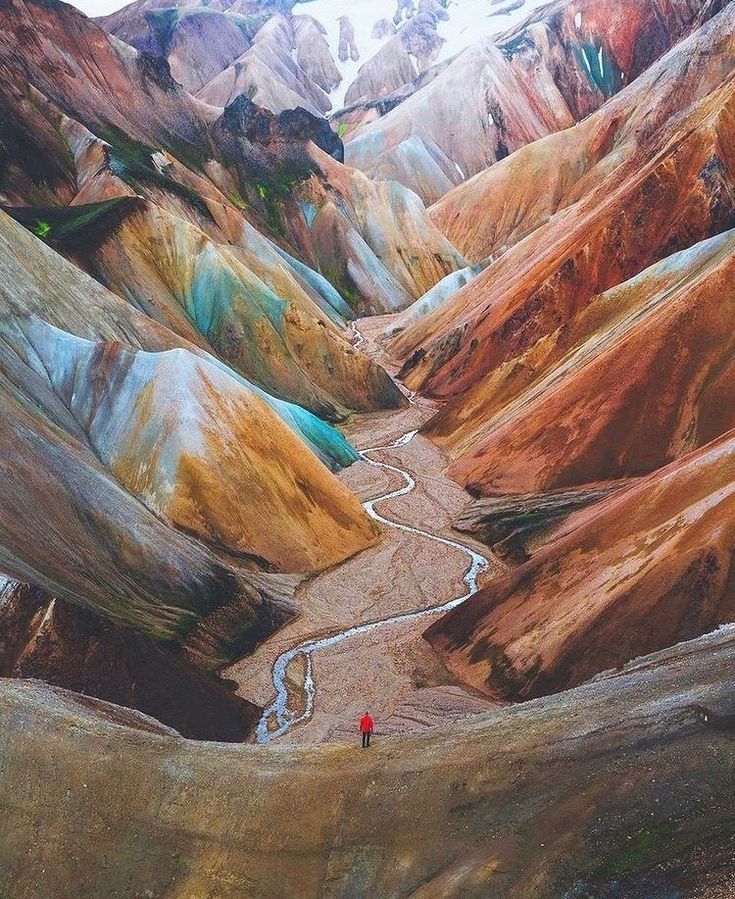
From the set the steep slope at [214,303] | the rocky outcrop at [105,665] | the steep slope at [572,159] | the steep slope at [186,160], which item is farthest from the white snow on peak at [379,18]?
the rocky outcrop at [105,665]

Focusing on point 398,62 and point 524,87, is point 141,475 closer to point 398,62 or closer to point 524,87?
point 524,87

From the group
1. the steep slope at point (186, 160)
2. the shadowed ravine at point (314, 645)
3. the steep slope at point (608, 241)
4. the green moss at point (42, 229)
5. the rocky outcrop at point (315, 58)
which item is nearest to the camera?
the shadowed ravine at point (314, 645)

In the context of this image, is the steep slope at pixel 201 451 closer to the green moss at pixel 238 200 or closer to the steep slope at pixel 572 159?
the green moss at pixel 238 200

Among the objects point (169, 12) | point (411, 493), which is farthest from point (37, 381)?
point (169, 12)

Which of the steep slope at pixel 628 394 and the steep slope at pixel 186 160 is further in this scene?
the steep slope at pixel 186 160

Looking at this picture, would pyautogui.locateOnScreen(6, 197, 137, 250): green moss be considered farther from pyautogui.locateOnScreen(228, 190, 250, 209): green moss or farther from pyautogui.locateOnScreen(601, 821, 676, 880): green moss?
pyautogui.locateOnScreen(601, 821, 676, 880): green moss

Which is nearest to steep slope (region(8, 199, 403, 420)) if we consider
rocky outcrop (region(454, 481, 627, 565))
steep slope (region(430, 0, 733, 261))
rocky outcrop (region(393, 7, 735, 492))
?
rocky outcrop (region(393, 7, 735, 492))

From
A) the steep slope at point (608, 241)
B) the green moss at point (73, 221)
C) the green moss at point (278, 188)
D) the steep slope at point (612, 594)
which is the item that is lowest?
the steep slope at point (608, 241)
